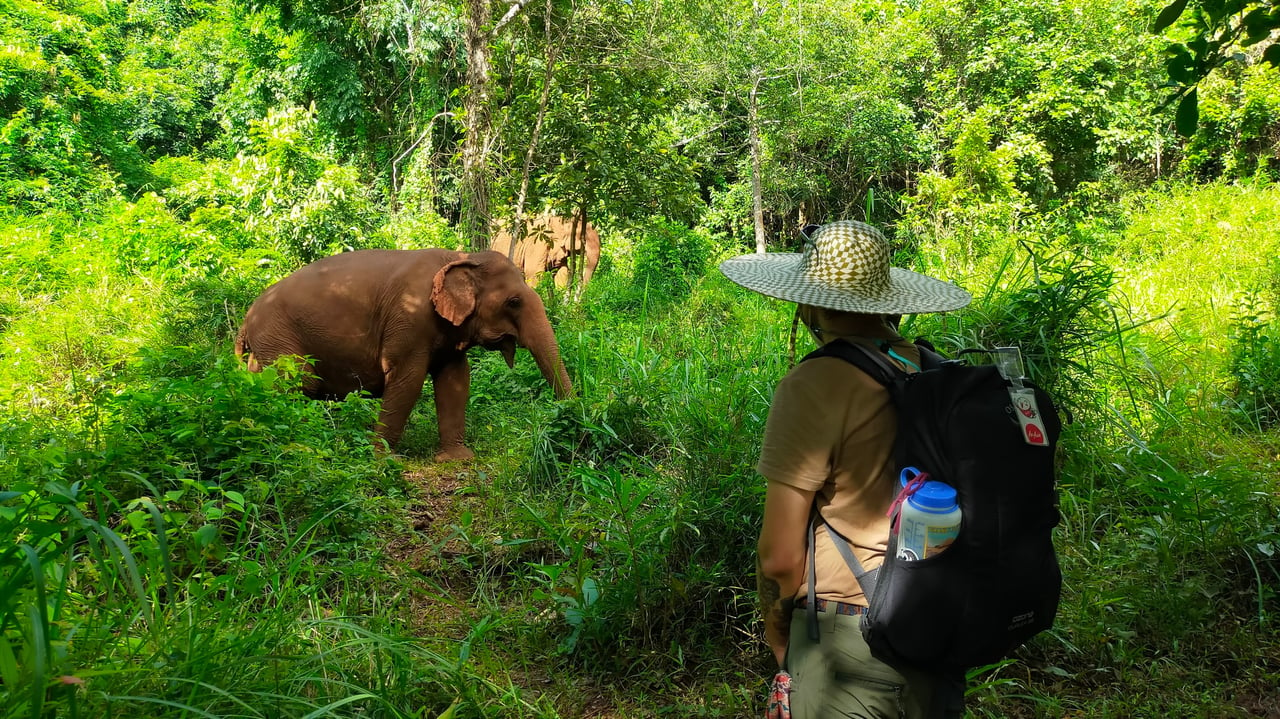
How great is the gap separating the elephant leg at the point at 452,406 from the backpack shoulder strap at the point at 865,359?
188 inches

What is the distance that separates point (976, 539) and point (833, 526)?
327 mm

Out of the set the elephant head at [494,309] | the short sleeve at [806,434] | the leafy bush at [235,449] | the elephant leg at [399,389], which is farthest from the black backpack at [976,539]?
the elephant leg at [399,389]

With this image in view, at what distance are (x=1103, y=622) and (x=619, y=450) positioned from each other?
2.67 m

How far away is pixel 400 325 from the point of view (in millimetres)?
6324

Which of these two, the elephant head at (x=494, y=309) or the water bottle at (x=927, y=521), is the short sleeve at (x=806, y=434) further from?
the elephant head at (x=494, y=309)

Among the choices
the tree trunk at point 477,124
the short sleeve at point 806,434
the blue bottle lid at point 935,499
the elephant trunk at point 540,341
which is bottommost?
the elephant trunk at point 540,341

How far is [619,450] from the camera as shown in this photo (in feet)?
16.9

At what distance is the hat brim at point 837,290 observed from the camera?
200cm

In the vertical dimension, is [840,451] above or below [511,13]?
below

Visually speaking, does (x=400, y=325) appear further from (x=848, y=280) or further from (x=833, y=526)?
(x=833, y=526)

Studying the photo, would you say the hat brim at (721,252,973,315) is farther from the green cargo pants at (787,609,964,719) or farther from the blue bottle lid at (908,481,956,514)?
the green cargo pants at (787,609,964,719)

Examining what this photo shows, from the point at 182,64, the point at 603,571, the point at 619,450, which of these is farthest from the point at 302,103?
the point at 603,571

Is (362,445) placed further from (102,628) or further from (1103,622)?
(1103,622)

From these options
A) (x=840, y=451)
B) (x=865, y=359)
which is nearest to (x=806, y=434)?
(x=840, y=451)
